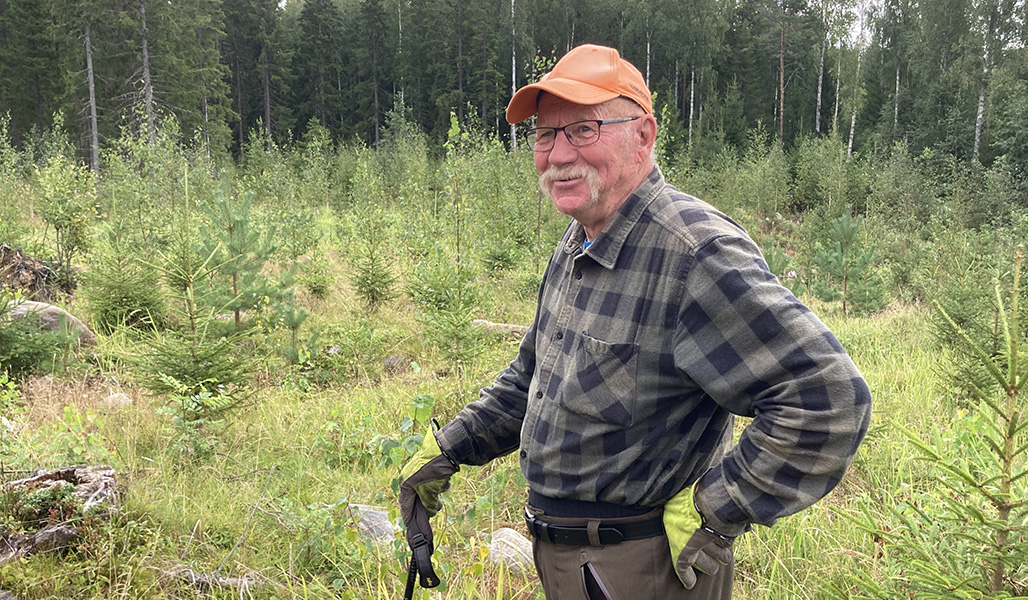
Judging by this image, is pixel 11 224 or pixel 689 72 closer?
pixel 11 224

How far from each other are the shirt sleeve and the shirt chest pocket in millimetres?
145

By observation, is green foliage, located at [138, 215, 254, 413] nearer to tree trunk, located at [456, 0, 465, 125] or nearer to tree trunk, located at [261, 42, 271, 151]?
tree trunk, located at [456, 0, 465, 125]

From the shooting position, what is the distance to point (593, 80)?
1.62 metres

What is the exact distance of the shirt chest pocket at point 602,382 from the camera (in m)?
1.52

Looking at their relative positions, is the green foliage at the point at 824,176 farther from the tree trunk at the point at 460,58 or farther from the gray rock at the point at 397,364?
the tree trunk at the point at 460,58

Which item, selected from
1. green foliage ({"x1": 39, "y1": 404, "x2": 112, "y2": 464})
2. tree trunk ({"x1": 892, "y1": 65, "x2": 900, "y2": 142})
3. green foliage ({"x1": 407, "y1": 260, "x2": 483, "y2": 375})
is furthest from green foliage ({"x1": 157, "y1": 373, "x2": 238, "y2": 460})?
tree trunk ({"x1": 892, "y1": 65, "x2": 900, "y2": 142})

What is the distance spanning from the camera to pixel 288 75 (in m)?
44.1

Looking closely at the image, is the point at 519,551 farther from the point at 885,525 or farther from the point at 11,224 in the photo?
the point at 11,224

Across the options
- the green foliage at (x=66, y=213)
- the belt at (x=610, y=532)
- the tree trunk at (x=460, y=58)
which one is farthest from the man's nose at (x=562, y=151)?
the tree trunk at (x=460, y=58)

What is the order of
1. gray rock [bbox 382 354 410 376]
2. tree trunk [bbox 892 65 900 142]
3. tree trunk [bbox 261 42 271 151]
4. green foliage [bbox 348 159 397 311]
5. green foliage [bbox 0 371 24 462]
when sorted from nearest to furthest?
green foliage [bbox 0 371 24 462] → gray rock [bbox 382 354 410 376] → green foliage [bbox 348 159 397 311] → tree trunk [bbox 892 65 900 142] → tree trunk [bbox 261 42 271 151]

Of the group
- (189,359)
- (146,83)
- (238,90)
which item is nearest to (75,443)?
(189,359)

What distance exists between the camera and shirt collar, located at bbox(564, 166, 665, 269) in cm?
161

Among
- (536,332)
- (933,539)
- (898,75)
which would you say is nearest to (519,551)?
(536,332)

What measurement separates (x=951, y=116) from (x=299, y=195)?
3229 centimetres
